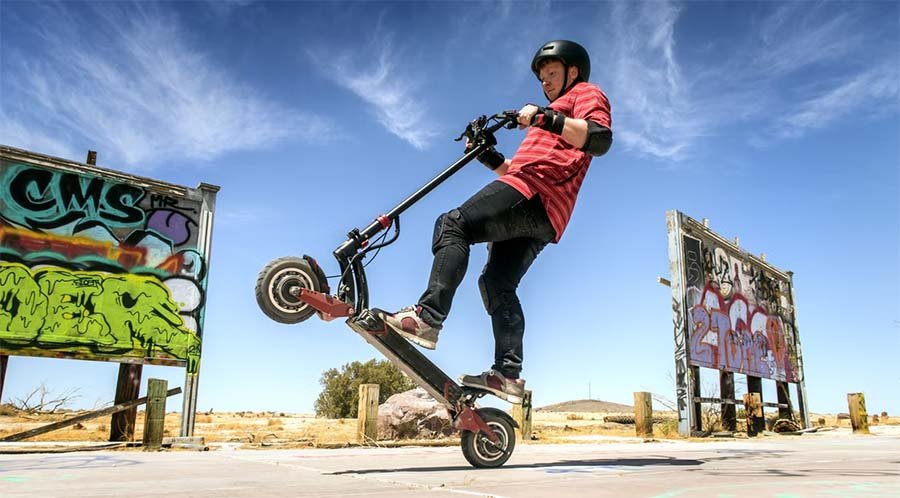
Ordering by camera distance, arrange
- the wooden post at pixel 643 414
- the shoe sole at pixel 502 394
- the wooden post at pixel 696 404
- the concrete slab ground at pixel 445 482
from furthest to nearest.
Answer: the wooden post at pixel 696 404, the wooden post at pixel 643 414, the shoe sole at pixel 502 394, the concrete slab ground at pixel 445 482

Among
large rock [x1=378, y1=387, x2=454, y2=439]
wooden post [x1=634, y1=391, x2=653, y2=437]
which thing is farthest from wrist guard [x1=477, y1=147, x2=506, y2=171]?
wooden post [x1=634, y1=391, x2=653, y2=437]

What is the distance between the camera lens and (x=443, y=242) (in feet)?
10.9

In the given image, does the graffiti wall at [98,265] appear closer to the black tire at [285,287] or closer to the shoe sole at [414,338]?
the black tire at [285,287]

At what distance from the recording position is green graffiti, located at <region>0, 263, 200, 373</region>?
9.58m

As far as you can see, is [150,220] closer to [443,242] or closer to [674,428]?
[443,242]

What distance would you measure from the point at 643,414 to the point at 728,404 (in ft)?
14.1

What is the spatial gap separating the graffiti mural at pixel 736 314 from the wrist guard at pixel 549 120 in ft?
38.1

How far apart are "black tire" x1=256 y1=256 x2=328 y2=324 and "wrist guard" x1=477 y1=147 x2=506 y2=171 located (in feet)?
4.40

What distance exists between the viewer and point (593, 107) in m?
3.42

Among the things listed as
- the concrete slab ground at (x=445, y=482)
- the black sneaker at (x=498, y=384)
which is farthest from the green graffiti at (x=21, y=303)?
the black sneaker at (x=498, y=384)

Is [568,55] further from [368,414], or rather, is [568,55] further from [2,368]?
[2,368]

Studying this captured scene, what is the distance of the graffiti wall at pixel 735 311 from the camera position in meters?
14.1

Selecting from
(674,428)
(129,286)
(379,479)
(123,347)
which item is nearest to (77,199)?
(129,286)

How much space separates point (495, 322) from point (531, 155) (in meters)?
1.03
